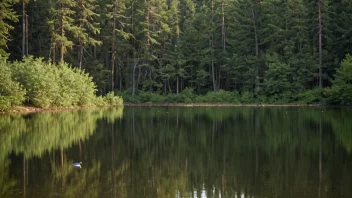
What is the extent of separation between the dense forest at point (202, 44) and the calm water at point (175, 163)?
27.1 meters

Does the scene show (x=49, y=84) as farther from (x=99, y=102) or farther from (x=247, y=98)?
(x=247, y=98)

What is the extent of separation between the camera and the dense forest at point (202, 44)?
46.8 meters

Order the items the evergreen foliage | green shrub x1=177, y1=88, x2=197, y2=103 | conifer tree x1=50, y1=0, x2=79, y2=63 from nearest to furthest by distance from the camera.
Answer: the evergreen foliage
conifer tree x1=50, y1=0, x2=79, y2=63
green shrub x1=177, y1=88, x2=197, y2=103

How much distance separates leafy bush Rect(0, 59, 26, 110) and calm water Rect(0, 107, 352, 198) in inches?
373

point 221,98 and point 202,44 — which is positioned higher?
point 202,44

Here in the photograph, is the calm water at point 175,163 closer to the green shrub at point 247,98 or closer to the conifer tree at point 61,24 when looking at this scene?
the conifer tree at point 61,24

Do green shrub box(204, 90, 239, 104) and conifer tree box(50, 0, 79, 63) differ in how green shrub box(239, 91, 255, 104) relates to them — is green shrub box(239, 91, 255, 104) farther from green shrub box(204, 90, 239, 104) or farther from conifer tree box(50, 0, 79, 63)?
conifer tree box(50, 0, 79, 63)

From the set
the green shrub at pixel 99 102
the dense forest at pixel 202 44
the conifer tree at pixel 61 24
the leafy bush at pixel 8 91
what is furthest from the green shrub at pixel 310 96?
the leafy bush at pixel 8 91

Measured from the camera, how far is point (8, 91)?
28.1 m

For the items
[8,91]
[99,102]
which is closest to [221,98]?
[99,102]

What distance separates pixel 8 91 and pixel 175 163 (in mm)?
20355

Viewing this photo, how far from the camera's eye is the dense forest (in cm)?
4681

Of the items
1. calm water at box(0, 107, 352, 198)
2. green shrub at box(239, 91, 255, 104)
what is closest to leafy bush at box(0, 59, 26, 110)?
calm water at box(0, 107, 352, 198)

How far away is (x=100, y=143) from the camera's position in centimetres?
1495
